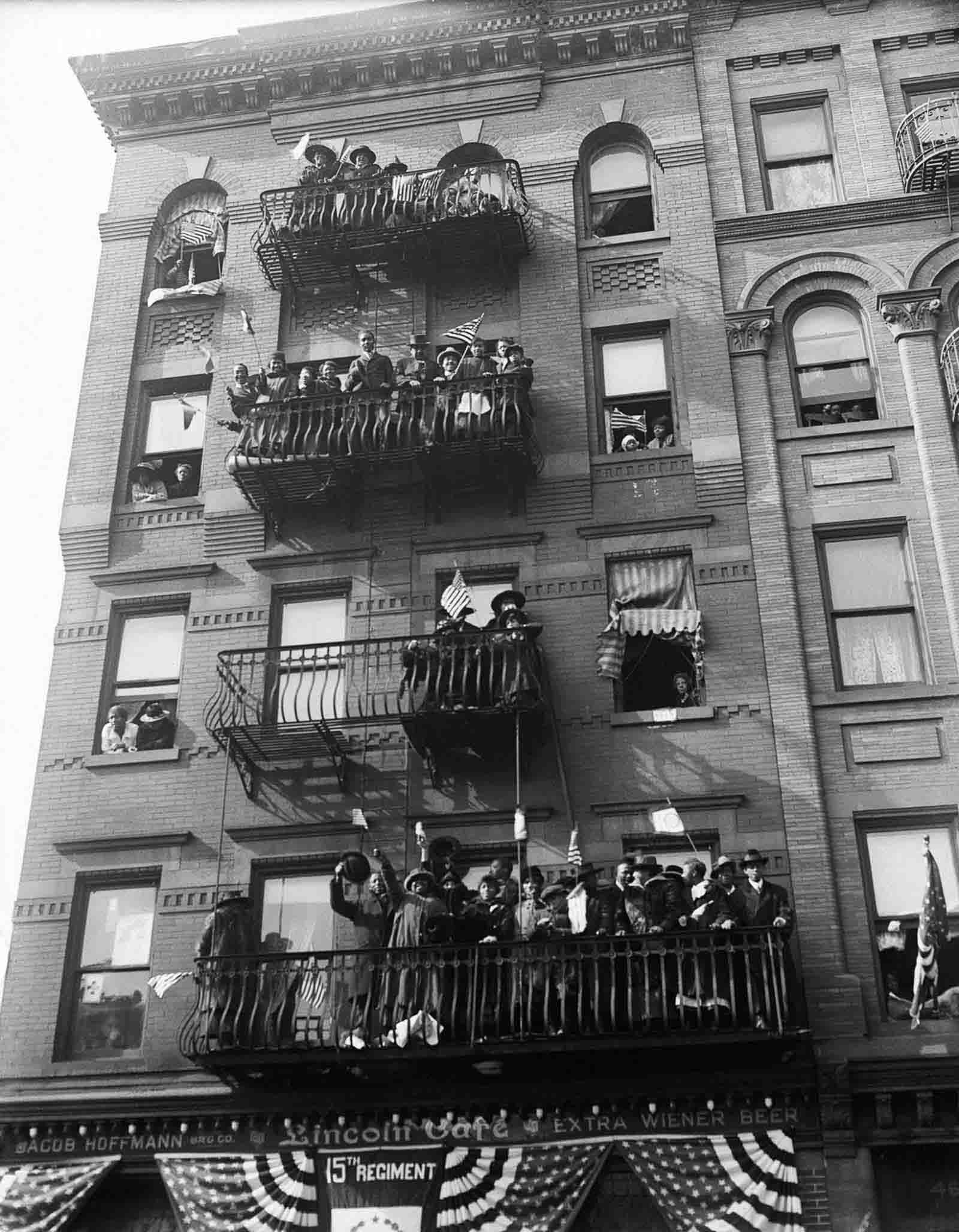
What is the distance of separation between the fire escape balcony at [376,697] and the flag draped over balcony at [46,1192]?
4870 mm

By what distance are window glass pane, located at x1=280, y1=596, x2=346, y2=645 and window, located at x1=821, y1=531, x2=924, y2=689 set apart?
6528 mm

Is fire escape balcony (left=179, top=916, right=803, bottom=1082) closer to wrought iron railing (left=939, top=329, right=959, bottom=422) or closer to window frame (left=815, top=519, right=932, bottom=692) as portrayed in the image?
window frame (left=815, top=519, right=932, bottom=692)

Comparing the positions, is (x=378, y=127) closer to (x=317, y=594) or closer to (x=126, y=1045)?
(x=317, y=594)

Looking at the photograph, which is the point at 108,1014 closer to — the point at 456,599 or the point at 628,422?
the point at 456,599

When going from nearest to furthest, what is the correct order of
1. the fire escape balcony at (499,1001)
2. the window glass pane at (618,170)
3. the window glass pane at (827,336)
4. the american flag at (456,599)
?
the fire escape balcony at (499,1001), the american flag at (456,599), the window glass pane at (827,336), the window glass pane at (618,170)

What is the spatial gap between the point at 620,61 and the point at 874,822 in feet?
44.3

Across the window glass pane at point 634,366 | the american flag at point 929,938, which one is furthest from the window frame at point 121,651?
the american flag at point 929,938

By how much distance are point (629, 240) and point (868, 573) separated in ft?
21.7

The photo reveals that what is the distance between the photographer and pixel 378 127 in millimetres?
24344

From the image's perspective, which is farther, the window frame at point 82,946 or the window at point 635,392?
the window at point 635,392

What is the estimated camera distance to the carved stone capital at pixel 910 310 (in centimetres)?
2073

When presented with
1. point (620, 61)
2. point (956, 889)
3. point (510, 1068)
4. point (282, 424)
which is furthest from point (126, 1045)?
point (620, 61)

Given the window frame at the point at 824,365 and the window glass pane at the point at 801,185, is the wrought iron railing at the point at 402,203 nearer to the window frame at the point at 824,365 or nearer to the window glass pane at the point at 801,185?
the window glass pane at the point at 801,185

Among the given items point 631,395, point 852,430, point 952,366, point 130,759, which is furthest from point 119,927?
point 952,366
